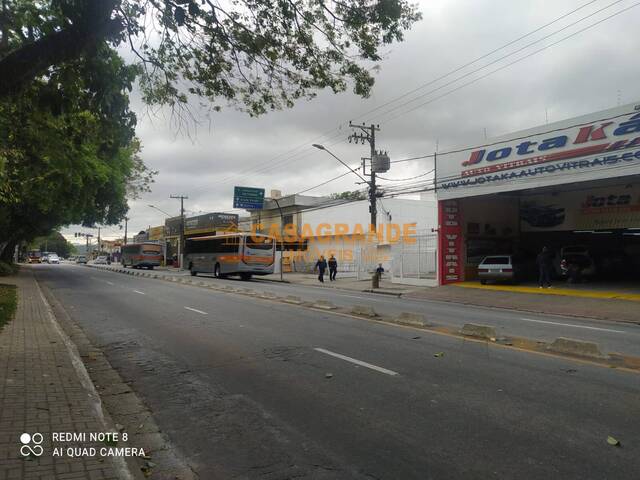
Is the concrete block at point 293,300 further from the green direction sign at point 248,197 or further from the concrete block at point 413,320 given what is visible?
the green direction sign at point 248,197

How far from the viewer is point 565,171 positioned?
1994 centimetres

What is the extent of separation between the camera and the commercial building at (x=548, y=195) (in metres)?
18.8

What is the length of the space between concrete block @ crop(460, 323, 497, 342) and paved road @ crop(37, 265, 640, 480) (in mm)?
638

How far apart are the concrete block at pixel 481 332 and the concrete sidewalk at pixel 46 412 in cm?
697

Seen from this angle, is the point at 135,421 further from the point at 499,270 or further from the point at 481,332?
the point at 499,270

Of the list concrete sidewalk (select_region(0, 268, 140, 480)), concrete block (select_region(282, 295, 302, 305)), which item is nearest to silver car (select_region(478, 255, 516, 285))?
concrete block (select_region(282, 295, 302, 305))

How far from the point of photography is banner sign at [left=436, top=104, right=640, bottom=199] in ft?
59.4

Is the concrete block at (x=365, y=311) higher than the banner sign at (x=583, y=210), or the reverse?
the banner sign at (x=583, y=210)

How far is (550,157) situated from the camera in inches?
805

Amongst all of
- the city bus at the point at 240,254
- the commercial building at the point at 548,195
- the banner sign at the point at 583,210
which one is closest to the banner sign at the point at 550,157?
the commercial building at the point at 548,195

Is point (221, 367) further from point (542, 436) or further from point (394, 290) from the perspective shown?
point (394, 290)

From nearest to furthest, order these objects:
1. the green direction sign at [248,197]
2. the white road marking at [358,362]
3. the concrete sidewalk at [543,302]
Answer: the white road marking at [358,362]
the concrete sidewalk at [543,302]
the green direction sign at [248,197]

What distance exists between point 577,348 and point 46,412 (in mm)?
7659

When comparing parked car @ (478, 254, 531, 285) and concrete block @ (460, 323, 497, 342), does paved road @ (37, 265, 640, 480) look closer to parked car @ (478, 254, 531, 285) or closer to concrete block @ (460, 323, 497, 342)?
concrete block @ (460, 323, 497, 342)
